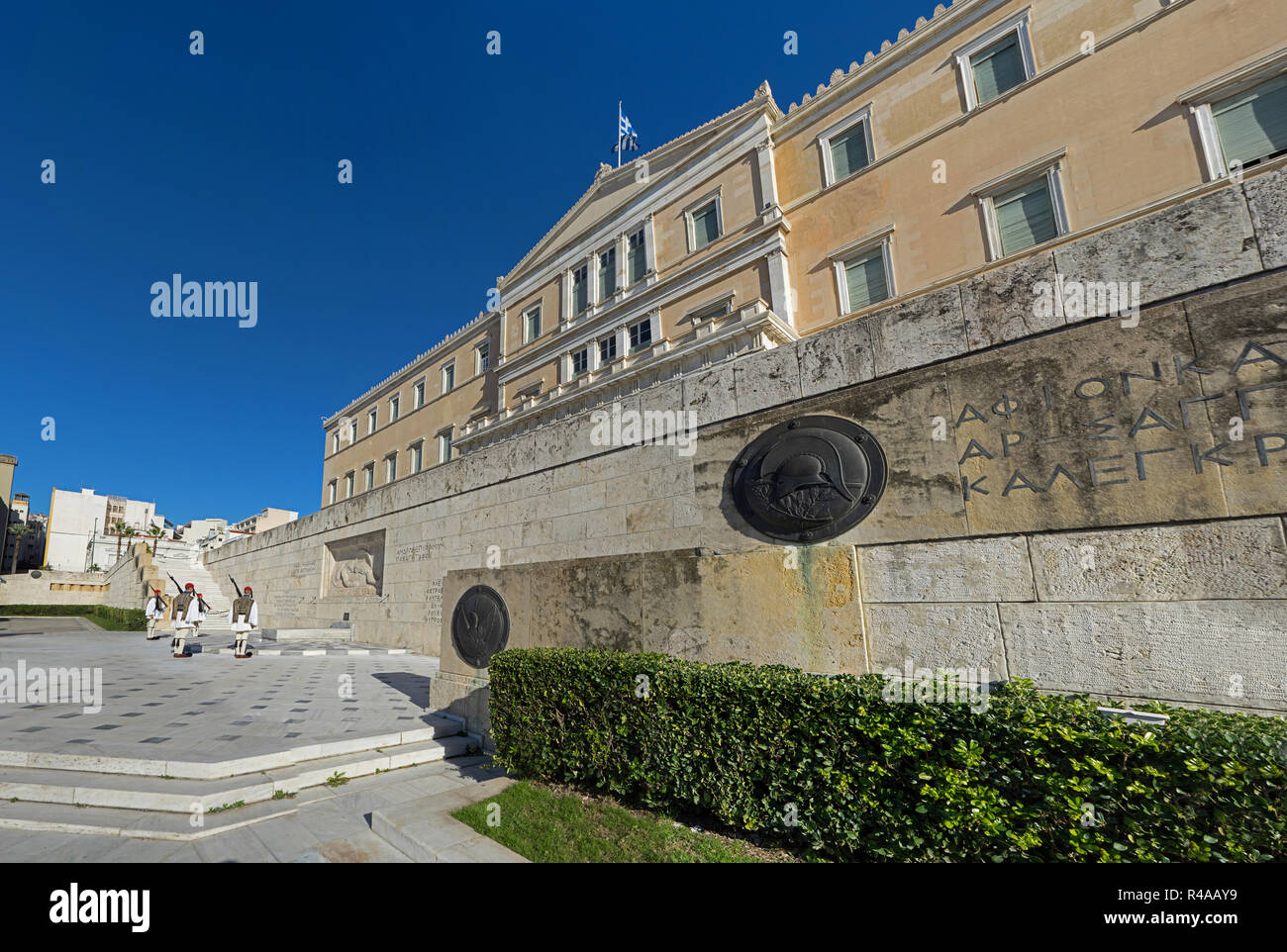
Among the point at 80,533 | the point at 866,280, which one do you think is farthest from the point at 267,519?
the point at 866,280

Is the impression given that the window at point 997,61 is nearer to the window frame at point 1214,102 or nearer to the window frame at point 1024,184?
the window frame at point 1024,184

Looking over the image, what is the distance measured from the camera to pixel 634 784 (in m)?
4.55

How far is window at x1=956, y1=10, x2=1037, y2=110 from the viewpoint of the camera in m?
16.0

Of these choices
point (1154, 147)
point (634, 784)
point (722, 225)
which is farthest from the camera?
point (722, 225)

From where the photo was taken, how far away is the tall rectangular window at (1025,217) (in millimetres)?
15438

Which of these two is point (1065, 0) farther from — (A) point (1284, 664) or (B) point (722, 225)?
(A) point (1284, 664)

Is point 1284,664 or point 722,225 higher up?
point 722,225

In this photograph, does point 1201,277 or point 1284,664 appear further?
point 1201,277

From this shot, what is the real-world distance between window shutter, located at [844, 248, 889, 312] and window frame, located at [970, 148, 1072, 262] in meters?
3.05

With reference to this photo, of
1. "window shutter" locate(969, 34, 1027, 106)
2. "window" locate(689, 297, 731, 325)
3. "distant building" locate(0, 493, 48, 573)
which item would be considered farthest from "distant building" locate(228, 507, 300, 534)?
"window shutter" locate(969, 34, 1027, 106)

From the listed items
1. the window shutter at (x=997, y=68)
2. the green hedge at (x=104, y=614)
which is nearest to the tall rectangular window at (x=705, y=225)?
the window shutter at (x=997, y=68)

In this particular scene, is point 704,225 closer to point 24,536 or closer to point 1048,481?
point 1048,481
